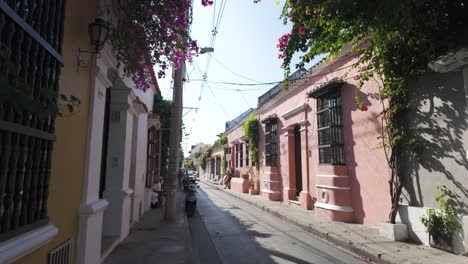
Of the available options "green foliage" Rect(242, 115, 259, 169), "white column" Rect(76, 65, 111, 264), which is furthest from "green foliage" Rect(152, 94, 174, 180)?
"white column" Rect(76, 65, 111, 264)

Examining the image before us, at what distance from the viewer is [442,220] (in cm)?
624

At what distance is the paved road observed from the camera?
6.21 meters

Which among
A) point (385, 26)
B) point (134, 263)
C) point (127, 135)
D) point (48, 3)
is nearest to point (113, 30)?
point (48, 3)

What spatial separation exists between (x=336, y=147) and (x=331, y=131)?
52 centimetres

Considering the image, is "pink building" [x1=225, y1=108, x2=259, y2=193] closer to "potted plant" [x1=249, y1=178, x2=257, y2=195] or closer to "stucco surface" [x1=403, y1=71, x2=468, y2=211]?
"potted plant" [x1=249, y1=178, x2=257, y2=195]

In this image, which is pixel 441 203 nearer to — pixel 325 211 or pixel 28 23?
pixel 325 211

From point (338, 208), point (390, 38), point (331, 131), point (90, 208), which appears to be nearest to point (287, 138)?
point (331, 131)

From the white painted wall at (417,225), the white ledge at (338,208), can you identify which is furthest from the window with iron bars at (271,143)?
the white painted wall at (417,225)

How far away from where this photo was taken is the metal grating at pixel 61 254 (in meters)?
3.53

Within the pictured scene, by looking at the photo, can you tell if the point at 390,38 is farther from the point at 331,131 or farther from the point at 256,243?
the point at 256,243

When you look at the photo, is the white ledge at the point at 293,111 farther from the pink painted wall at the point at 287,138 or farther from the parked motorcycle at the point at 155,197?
the parked motorcycle at the point at 155,197

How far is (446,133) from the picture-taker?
21.4ft

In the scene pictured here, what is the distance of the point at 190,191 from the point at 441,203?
8067 millimetres

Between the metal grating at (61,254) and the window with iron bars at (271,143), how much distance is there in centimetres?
1237
